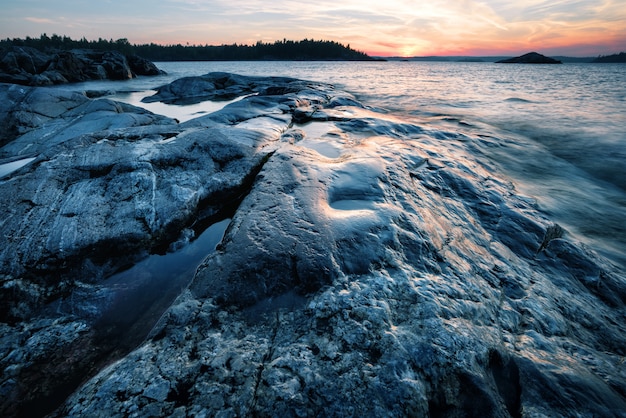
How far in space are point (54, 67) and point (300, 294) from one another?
34413mm

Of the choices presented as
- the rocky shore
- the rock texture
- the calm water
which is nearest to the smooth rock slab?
the rocky shore

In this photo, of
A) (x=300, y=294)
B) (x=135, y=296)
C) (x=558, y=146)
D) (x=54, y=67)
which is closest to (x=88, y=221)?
(x=135, y=296)

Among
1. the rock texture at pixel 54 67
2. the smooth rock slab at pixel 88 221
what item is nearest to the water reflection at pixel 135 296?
the smooth rock slab at pixel 88 221

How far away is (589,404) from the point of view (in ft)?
5.57

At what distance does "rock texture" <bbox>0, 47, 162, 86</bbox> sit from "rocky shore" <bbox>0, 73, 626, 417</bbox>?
2462 cm

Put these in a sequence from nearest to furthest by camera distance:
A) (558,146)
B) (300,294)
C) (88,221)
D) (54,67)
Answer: (300,294), (88,221), (558,146), (54,67)

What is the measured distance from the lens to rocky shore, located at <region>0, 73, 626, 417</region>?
67.0 inches

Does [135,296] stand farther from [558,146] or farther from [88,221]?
[558,146]

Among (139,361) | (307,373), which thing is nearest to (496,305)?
(307,373)

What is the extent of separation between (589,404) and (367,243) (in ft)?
5.74

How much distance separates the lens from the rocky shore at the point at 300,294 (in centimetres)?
170

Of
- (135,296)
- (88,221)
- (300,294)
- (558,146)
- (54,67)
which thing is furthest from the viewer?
(54,67)

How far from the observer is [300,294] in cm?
230

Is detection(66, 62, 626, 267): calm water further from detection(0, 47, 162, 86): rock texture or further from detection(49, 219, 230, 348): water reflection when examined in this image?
detection(0, 47, 162, 86): rock texture
